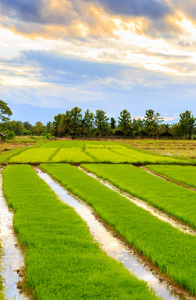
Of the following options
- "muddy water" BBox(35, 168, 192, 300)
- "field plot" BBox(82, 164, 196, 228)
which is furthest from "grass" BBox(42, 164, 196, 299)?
"field plot" BBox(82, 164, 196, 228)

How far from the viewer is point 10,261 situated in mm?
5660

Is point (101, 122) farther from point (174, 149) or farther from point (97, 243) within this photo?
point (97, 243)

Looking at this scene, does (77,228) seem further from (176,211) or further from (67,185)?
(67,185)

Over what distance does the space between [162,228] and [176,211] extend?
1.81 m

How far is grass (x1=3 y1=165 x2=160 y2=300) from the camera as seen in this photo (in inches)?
172

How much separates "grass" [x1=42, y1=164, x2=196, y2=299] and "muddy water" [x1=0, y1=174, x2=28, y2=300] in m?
2.62

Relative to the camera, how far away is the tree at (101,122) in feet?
299

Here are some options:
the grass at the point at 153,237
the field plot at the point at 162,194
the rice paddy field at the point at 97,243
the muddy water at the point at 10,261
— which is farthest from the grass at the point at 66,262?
the field plot at the point at 162,194

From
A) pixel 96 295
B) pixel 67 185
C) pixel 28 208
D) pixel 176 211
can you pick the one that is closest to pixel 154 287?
pixel 96 295

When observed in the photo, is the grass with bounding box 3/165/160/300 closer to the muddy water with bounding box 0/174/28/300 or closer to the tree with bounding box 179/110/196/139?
the muddy water with bounding box 0/174/28/300

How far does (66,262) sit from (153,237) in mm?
2363

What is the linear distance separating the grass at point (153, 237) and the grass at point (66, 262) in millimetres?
785

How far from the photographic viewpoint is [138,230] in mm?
6910

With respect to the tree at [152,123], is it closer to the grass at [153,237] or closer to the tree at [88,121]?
the tree at [88,121]
